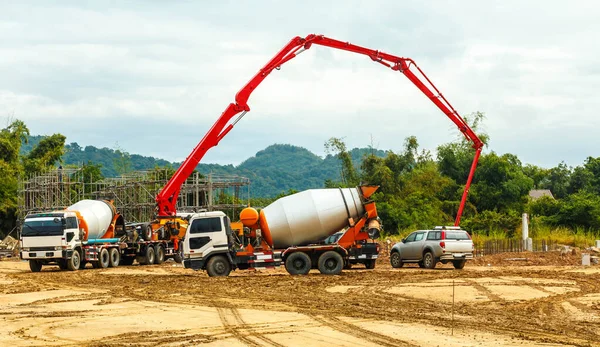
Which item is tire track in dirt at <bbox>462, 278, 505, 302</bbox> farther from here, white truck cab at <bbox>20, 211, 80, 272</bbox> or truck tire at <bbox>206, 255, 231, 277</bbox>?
white truck cab at <bbox>20, 211, 80, 272</bbox>

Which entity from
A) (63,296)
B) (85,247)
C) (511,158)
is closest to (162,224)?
(85,247)

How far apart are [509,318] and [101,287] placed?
15051 mm

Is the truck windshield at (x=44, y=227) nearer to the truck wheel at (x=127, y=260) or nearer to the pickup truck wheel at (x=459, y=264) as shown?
the truck wheel at (x=127, y=260)

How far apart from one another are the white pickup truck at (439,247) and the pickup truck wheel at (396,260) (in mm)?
350

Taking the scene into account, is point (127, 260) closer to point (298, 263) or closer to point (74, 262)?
point (74, 262)

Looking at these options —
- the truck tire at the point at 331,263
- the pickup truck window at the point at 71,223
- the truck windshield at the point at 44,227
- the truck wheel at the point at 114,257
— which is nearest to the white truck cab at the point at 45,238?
the truck windshield at the point at 44,227

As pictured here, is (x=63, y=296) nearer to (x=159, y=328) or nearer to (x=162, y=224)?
(x=159, y=328)

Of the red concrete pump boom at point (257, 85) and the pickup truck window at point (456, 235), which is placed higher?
the red concrete pump boom at point (257, 85)

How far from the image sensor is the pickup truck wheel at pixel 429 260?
3512 cm

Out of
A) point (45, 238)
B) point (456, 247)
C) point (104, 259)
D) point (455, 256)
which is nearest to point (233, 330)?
point (455, 256)

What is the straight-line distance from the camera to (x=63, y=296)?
2441 centimetres

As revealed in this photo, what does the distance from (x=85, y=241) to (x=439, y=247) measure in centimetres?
1749

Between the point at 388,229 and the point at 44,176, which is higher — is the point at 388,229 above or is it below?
below

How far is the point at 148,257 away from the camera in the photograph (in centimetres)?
4512
